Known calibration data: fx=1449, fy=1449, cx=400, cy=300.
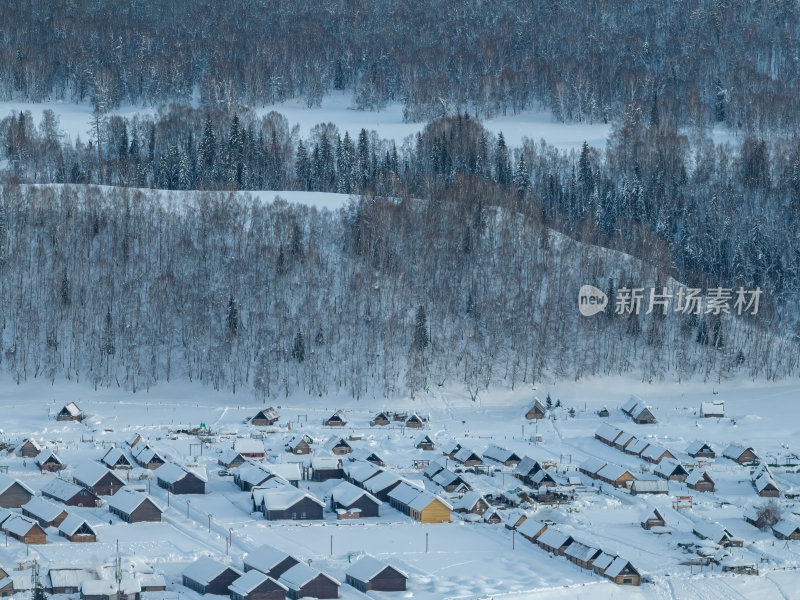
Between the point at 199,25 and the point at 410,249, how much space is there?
8791 cm

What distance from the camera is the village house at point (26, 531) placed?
2323 inches

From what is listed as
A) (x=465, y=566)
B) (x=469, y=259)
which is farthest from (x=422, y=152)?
(x=465, y=566)

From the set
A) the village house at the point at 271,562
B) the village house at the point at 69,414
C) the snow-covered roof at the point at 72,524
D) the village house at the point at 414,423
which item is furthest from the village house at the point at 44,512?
the village house at the point at 414,423

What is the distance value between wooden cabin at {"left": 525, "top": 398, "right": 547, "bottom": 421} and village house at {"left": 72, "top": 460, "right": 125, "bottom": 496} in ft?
93.8

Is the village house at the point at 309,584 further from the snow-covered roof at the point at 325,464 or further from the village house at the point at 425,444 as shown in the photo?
the village house at the point at 425,444

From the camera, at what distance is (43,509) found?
62.0 meters

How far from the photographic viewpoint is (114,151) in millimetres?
132250

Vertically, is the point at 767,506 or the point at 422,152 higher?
the point at 422,152

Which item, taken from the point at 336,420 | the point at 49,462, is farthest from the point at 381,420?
the point at 49,462

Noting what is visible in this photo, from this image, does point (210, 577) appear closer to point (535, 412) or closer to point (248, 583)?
point (248, 583)

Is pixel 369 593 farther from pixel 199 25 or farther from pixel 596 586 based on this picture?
pixel 199 25

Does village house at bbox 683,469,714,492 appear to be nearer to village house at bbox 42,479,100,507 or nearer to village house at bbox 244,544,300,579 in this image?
village house at bbox 244,544,300,579

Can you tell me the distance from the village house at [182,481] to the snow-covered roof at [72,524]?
7821 millimetres

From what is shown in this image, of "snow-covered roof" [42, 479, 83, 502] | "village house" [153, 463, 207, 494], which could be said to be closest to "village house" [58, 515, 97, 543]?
"snow-covered roof" [42, 479, 83, 502]
